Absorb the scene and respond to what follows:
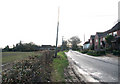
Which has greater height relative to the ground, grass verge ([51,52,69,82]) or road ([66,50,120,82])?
grass verge ([51,52,69,82])

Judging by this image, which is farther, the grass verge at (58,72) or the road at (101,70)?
the road at (101,70)

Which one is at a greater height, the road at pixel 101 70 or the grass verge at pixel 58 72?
the grass verge at pixel 58 72

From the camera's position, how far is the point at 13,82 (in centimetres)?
283

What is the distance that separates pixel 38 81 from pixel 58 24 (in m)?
15.8

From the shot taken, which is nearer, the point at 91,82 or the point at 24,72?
the point at 24,72

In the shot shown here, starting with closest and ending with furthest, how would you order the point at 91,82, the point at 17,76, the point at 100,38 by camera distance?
1. the point at 17,76
2. the point at 91,82
3. the point at 100,38

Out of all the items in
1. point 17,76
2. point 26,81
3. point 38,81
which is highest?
point 17,76

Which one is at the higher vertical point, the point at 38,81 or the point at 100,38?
the point at 100,38

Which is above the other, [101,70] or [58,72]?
[58,72]

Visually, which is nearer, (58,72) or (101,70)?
(58,72)

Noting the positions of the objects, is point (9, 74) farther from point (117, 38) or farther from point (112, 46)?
point (112, 46)

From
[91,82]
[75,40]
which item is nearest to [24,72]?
[91,82]

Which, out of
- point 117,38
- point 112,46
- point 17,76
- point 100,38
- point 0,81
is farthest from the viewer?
point 100,38

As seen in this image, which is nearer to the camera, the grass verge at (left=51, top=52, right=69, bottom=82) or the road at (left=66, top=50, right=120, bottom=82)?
the grass verge at (left=51, top=52, right=69, bottom=82)
